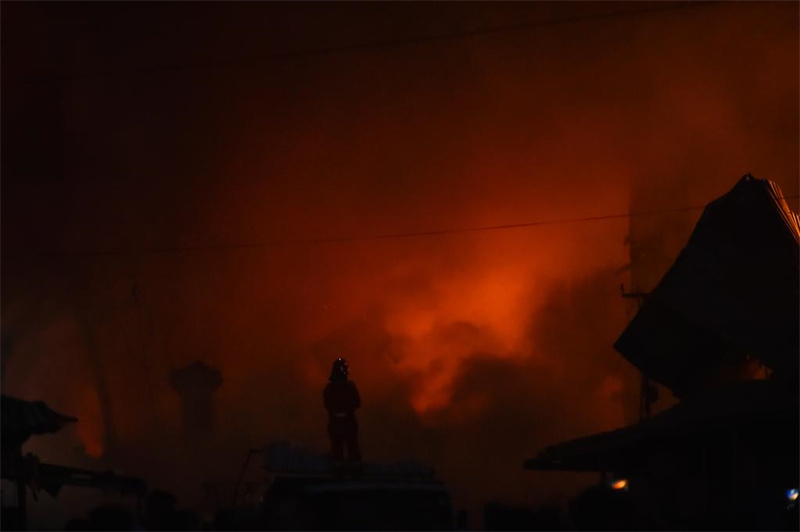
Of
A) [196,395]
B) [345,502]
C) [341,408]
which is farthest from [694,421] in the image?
[196,395]

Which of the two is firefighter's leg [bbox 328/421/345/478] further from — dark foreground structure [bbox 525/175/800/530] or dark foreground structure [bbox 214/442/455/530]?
dark foreground structure [bbox 525/175/800/530]

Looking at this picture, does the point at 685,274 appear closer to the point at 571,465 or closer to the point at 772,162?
the point at 571,465

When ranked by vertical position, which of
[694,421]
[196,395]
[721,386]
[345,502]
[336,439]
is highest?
[196,395]

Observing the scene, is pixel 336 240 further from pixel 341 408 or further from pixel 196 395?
pixel 341 408

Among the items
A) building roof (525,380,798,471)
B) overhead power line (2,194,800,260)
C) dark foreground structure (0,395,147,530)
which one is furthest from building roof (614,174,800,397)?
overhead power line (2,194,800,260)

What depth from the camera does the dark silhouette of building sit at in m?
24.8

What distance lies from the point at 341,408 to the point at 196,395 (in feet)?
37.3

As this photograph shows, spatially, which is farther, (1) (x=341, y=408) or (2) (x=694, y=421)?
(1) (x=341, y=408)

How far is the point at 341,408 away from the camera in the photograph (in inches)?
568

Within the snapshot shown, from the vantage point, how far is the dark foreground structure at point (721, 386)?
11.6m

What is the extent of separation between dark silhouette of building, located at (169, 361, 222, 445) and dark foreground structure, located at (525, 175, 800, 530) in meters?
12.0

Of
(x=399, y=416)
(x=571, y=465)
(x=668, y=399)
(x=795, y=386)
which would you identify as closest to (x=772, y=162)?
→ (x=668, y=399)

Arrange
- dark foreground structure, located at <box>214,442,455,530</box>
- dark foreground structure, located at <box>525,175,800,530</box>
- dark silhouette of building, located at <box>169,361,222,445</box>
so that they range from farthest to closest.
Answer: dark silhouette of building, located at <box>169,361,222,445</box> < dark foreground structure, located at <box>525,175,800,530</box> < dark foreground structure, located at <box>214,442,455,530</box>

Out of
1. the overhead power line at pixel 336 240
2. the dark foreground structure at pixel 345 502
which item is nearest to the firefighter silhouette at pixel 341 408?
the dark foreground structure at pixel 345 502
